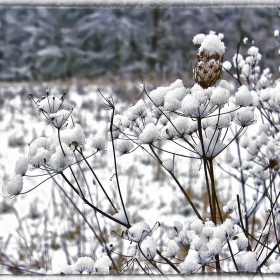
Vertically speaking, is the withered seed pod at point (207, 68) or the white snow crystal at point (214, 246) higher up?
the withered seed pod at point (207, 68)

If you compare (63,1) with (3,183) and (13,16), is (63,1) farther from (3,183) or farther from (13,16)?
(13,16)

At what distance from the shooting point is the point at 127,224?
0.92 metres

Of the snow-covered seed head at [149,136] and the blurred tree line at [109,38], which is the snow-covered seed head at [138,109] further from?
the blurred tree line at [109,38]

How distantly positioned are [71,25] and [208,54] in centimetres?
1906

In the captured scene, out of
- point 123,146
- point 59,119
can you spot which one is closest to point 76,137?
point 59,119

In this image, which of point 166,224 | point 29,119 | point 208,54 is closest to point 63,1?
point 208,54

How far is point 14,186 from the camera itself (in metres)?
0.83

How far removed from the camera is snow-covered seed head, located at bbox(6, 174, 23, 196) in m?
0.83

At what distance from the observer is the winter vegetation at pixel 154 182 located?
86cm

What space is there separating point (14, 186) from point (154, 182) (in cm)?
312

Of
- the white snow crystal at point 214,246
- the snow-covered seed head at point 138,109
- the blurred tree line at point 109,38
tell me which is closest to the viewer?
the white snow crystal at point 214,246

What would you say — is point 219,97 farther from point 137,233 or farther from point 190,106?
point 137,233

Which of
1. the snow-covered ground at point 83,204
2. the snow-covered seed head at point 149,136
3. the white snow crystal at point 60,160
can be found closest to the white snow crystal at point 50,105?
the white snow crystal at point 60,160

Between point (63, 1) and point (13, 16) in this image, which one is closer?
point (63, 1)
